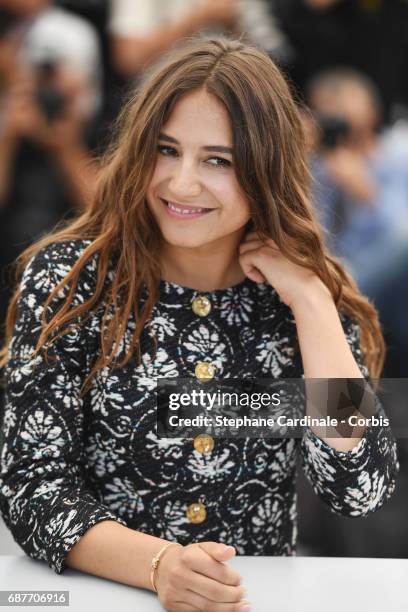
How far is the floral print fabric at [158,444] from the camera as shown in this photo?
1.38 metres

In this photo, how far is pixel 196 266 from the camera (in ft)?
5.23

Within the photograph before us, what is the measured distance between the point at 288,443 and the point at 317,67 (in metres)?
2.04

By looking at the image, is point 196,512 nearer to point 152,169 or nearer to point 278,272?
point 278,272

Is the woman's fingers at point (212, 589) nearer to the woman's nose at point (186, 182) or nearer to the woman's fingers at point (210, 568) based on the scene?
the woman's fingers at point (210, 568)

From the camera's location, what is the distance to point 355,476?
143cm

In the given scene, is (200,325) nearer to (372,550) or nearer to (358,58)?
(372,550)

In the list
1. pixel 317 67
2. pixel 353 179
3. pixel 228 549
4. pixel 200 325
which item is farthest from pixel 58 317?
pixel 317 67

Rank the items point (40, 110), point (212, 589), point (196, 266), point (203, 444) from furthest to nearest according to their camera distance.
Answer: point (40, 110), point (196, 266), point (203, 444), point (212, 589)

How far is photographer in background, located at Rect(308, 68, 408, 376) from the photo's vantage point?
291cm

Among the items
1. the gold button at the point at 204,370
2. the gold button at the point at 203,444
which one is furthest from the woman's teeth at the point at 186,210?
the gold button at the point at 203,444

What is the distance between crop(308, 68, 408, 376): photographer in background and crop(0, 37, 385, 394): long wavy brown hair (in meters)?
1.36

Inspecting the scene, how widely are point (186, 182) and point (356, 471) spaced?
55cm

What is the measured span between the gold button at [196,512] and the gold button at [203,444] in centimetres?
9

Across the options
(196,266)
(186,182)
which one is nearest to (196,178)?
(186,182)
